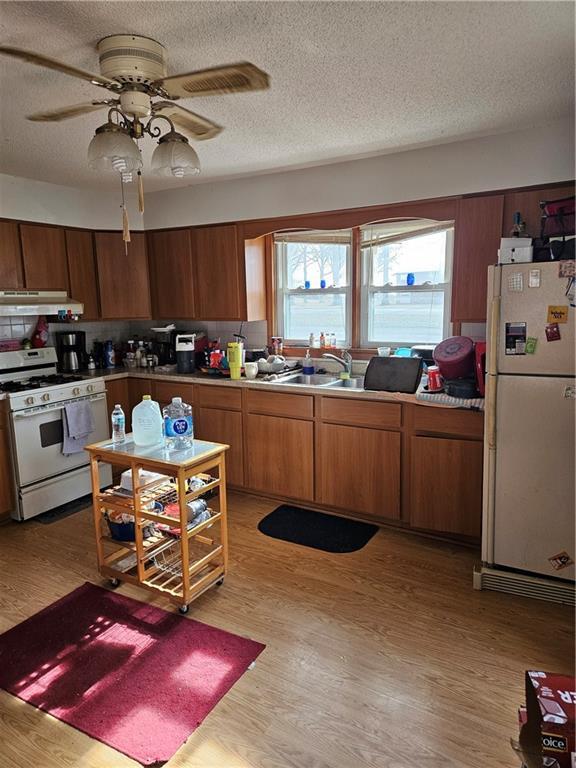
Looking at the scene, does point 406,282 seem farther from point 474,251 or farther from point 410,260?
point 474,251

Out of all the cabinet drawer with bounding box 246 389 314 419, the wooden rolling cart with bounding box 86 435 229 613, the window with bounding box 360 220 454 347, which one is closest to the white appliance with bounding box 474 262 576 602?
the window with bounding box 360 220 454 347

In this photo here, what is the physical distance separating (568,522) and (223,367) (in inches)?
100

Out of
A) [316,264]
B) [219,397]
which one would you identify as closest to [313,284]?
[316,264]

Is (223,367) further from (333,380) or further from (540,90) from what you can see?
(540,90)

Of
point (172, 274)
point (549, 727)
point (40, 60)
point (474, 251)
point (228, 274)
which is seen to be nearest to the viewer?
point (549, 727)

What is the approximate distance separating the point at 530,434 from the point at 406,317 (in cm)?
154

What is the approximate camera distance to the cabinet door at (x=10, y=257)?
3.61 m

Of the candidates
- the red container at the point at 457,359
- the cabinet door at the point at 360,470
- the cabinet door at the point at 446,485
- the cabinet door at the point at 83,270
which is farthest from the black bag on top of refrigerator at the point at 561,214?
the cabinet door at the point at 83,270

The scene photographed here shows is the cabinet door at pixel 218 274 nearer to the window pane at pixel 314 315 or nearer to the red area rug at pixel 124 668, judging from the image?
the window pane at pixel 314 315

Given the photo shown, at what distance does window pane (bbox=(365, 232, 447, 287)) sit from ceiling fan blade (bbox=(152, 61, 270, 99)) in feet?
6.75

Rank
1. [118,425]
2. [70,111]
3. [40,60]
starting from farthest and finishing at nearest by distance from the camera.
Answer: [118,425]
[70,111]
[40,60]

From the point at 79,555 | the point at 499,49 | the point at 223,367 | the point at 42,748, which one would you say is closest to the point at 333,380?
the point at 223,367

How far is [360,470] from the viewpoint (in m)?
3.28

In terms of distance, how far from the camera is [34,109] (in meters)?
2.39
